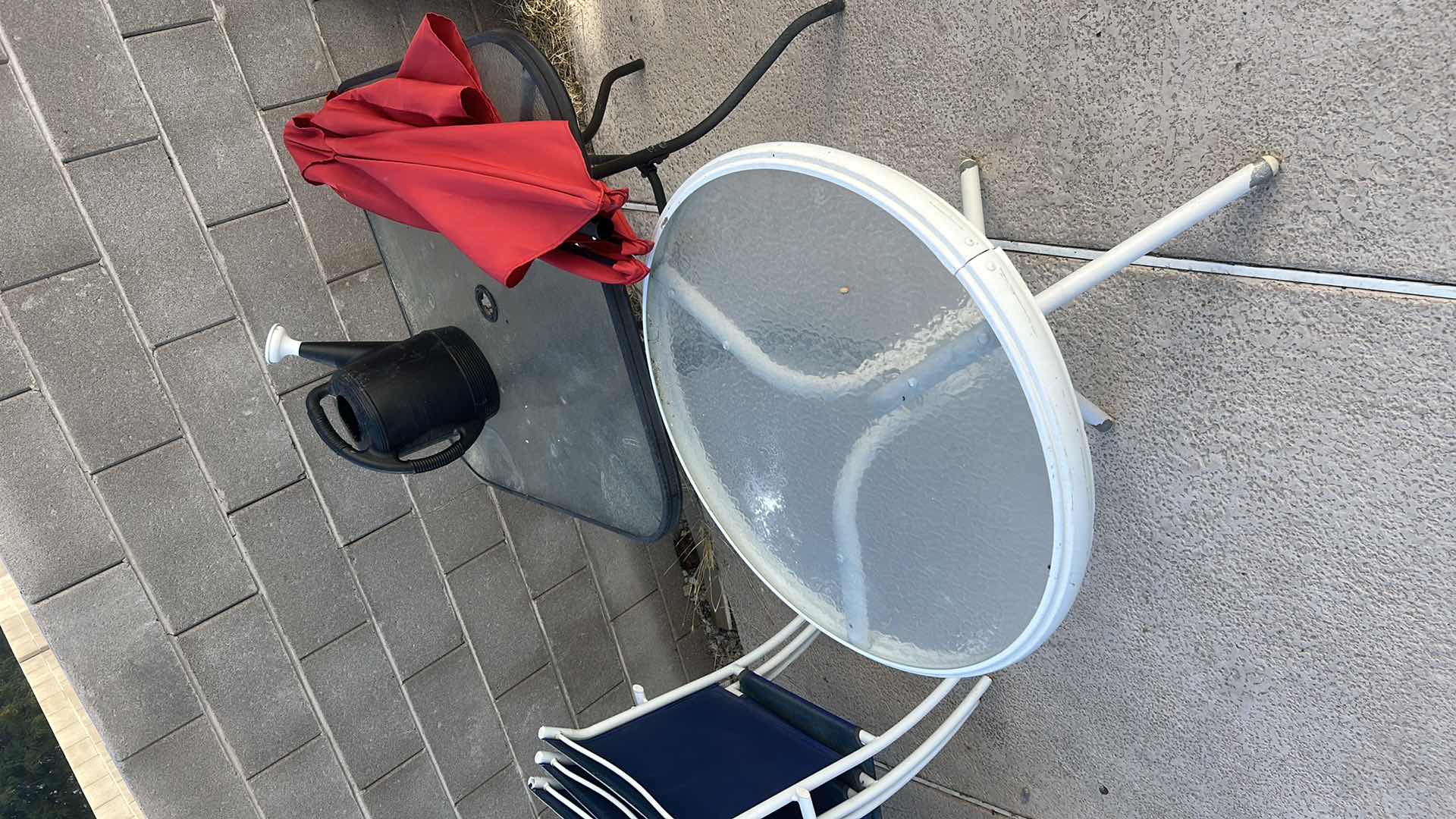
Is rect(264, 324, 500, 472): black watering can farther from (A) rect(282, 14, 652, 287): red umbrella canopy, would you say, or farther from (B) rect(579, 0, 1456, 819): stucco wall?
(B) rect(579, 0, 1456, 819): stucco wall

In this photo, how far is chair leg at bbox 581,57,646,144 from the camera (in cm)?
160

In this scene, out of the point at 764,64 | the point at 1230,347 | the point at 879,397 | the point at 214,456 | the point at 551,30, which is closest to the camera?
the point at 879,397

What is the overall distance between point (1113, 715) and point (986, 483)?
0.91m

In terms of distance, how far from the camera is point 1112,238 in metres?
1.28

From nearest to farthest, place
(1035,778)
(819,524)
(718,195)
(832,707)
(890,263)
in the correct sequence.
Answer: (890,263), (718,195), (819,524), (1035,778), (832,707)

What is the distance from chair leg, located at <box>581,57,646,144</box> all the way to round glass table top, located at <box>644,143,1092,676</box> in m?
0.44

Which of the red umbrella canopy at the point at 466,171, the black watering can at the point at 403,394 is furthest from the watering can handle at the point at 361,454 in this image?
the red umbrella canopy at the point at 466,171

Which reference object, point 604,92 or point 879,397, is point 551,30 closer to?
point 604,92

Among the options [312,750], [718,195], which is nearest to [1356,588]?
[718,195]

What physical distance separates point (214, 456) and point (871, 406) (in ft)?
4.55

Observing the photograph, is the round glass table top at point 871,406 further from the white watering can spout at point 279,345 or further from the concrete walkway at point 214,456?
the concrete walkway at point 214,456

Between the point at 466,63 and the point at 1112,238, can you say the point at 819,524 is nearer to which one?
the point at 1112,238

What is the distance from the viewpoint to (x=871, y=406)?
3.48 ft

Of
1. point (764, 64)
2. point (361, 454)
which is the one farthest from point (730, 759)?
point (764, 64)
